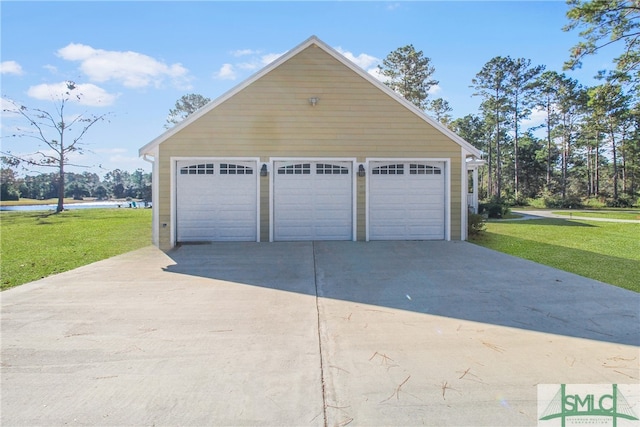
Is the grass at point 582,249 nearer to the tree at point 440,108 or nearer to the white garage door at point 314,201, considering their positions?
the white garage door at point 314,201

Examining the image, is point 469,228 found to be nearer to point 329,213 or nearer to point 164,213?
point 329,213

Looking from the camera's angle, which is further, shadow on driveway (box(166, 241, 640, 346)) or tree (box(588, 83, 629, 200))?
tree (box(588, 83, 629, 200))

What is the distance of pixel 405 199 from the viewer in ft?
32.3

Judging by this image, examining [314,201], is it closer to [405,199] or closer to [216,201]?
[405,199]

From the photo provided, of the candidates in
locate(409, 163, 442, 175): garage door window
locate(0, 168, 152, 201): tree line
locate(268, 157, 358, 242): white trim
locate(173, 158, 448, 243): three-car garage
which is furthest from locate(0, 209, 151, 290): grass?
locate(0, 168, 152, 201): tree line

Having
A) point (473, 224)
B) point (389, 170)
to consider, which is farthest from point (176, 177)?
point (473, 224)

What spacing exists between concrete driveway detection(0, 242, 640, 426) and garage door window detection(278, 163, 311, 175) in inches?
167

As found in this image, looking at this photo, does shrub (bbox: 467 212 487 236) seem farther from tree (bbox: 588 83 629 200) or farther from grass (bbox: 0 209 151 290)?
tree (bbox: 588 83 629 200)

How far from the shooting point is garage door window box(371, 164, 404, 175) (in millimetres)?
9781

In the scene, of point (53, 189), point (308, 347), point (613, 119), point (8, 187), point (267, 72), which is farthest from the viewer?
point (53, 189)

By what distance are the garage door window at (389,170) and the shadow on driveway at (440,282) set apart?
86.3 inches

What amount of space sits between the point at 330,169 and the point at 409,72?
2464 centimetres

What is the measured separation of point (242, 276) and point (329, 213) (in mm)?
4268

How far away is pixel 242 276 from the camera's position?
19.5 ft
